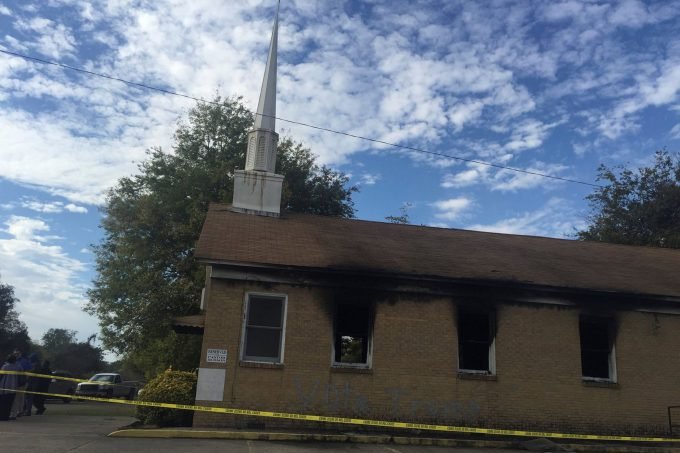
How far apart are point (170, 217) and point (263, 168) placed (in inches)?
527

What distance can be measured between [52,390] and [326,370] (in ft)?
55.4

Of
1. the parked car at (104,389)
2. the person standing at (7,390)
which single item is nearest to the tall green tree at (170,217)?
the parked car at (104,389)

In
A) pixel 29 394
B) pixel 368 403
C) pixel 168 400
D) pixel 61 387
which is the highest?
pixel 368 403

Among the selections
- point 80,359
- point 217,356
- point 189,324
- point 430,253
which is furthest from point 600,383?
point 80,359

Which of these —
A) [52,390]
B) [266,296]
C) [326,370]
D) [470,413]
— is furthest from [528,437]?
[52,390]

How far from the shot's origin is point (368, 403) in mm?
12164

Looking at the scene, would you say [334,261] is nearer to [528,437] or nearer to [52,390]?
[528,437]

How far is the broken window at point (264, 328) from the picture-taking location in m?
12.2

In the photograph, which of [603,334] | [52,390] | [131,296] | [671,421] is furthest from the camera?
[131,296]

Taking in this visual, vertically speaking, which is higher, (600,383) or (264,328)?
(264,328)

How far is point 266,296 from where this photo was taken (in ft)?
40.6

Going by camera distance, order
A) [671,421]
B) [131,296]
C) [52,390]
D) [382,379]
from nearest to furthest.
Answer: [382,379] → [671,421] → [52,390] → [131,296]

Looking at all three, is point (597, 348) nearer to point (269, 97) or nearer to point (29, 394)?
point (269, 97)

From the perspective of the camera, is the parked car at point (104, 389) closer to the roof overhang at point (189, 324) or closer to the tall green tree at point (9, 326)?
the roof overhang at point (189, 324)
